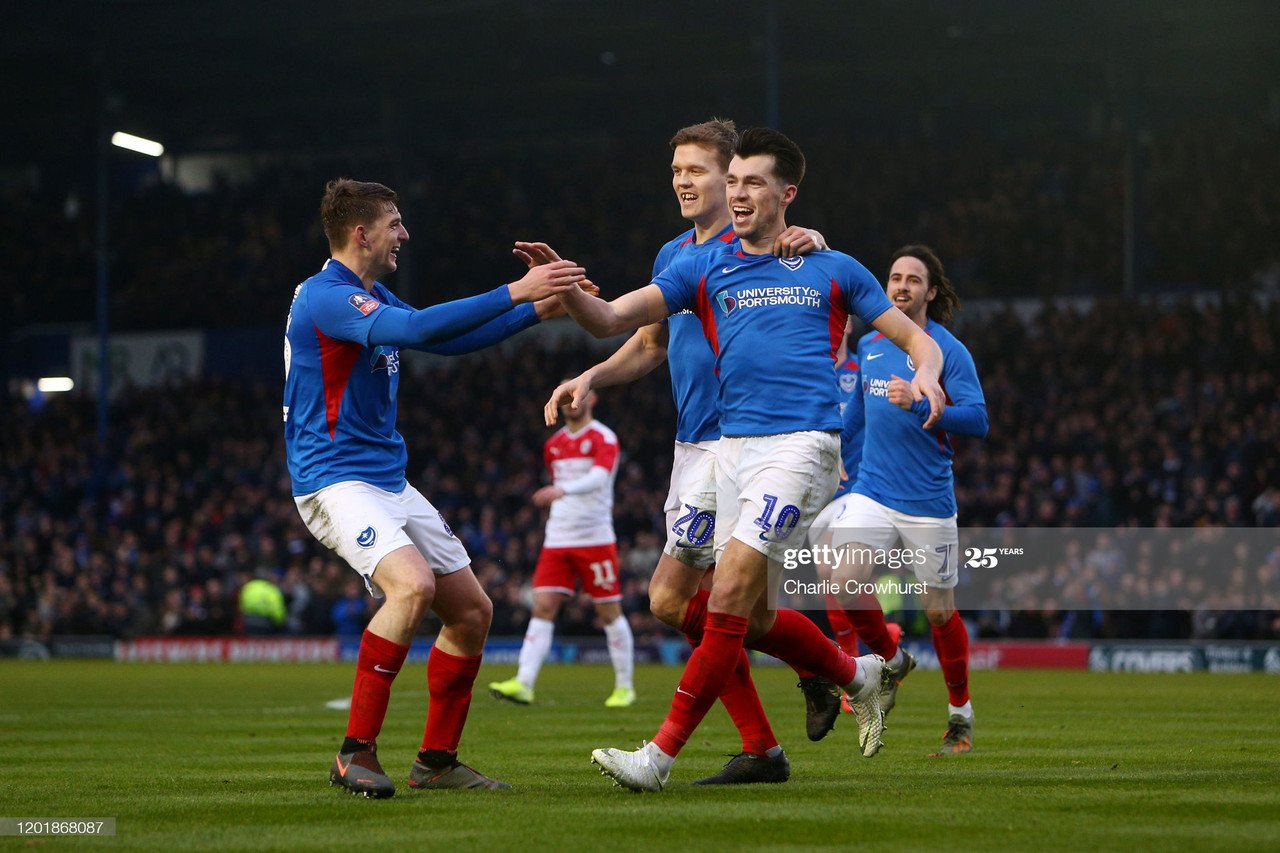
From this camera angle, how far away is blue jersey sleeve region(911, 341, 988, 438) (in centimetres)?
923

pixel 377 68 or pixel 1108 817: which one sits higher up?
pixel 377 68

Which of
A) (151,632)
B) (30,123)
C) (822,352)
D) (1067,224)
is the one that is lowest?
(151,632)

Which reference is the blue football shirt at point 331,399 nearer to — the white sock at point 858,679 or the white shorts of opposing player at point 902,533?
the white sock at point 858,679

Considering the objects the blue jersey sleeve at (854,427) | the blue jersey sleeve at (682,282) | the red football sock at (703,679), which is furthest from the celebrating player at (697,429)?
the blue jersey sleeve at (854,427)

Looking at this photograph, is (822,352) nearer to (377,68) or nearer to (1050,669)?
(1050,669)

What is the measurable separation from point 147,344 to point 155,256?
303cm

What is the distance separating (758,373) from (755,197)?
0.75 m

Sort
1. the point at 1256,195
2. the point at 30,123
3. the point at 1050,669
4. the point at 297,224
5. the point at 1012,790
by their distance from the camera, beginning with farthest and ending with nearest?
the point at 30,123 → the point at 297,224 → the point at 1256,195 → the point at 1050,669 → the point at 1012,790

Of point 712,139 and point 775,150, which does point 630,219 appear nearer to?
point 712,139

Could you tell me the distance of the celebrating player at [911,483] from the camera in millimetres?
9555

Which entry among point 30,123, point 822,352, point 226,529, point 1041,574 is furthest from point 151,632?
point 822,352

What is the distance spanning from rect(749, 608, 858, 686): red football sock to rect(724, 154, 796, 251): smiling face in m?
1.66

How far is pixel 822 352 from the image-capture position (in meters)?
7.12

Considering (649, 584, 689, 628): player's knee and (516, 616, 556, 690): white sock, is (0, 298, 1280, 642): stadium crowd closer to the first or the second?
(516, 616, 556, 690): white sock
